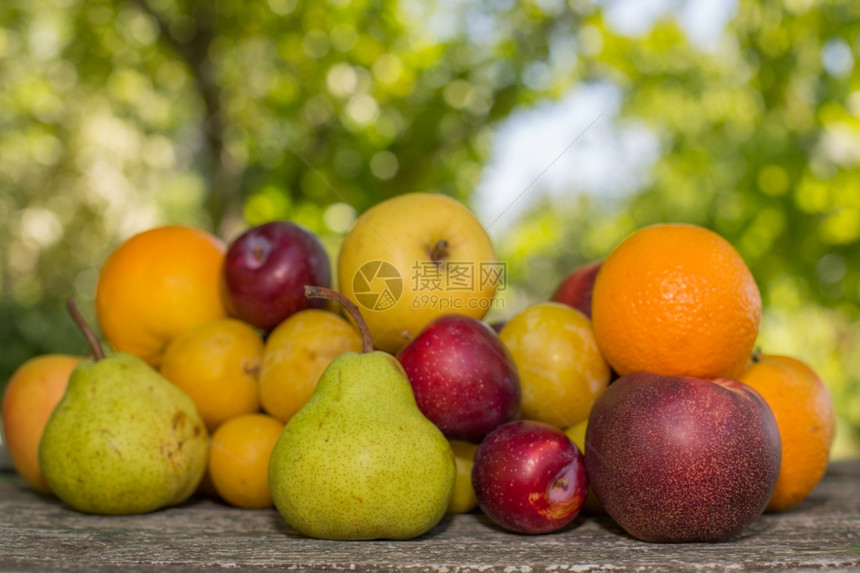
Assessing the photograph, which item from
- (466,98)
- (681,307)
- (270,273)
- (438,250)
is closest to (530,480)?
(681,307)

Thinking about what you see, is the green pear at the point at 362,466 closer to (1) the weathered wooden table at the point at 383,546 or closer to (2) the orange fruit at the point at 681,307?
(1) the weathered wooden table at the point at 383,546

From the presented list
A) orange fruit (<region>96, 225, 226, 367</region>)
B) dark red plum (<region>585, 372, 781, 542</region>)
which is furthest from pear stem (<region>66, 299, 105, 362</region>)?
dark red plum (<region>585, 372, 781, 542</region>)

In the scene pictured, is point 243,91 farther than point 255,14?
Yes

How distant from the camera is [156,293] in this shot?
59.0 inches

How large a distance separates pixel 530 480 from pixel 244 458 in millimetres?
501

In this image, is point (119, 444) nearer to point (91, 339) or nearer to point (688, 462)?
point (91, 339)

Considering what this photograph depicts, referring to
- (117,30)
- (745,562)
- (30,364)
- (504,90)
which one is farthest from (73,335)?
(745,562)

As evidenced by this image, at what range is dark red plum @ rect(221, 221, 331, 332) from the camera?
1403 mm

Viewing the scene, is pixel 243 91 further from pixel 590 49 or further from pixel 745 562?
pixel 745 562

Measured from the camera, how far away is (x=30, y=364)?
4.97ft

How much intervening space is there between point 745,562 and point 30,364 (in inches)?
53.8

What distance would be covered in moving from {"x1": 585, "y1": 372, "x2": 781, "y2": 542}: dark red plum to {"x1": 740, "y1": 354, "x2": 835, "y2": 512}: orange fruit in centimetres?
17

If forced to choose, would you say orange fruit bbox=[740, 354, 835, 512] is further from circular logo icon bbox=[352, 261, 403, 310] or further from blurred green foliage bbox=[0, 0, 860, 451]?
blurred green foliage bbox=[0, 0, 860, 451]

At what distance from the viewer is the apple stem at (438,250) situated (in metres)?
1.35
